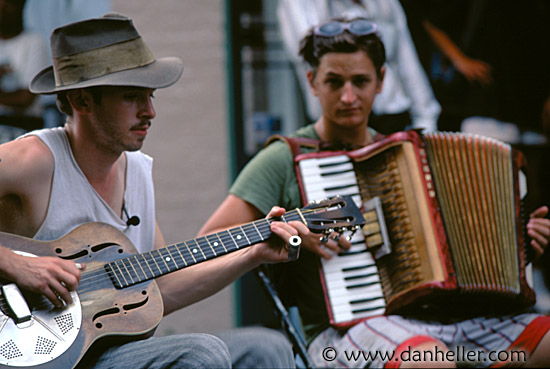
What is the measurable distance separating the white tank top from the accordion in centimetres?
62

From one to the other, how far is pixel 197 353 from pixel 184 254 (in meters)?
0.38

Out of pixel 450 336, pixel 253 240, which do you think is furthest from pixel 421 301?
pixel 253 240

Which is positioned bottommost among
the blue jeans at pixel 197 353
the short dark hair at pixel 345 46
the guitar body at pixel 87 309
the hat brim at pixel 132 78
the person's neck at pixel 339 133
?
the blue jeans at pixel 197 353

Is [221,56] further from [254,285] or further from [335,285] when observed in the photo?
[335,285]

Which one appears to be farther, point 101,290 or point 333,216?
point 333,216


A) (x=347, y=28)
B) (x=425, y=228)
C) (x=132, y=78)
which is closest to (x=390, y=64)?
(x=347, y=28)

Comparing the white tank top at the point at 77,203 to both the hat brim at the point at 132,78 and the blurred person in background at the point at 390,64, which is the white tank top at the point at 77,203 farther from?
the blurred person in background at the point at 390,64

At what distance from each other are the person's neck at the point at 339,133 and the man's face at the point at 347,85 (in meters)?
0.05

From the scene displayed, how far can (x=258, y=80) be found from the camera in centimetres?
425

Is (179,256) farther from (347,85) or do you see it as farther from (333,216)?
(347,85)

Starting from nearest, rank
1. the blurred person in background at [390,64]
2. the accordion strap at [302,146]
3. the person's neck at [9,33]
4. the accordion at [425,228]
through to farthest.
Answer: the accordion at [425,228] → the accordion strap at [302,146] → the person's neck at [9,33] → the blurred person in background at [390,64]

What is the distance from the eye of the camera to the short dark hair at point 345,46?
2.73 m

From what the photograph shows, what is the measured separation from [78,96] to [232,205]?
0.76 m

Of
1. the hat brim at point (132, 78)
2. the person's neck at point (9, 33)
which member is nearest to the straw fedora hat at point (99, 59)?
the hat brim at point (132, 78)
